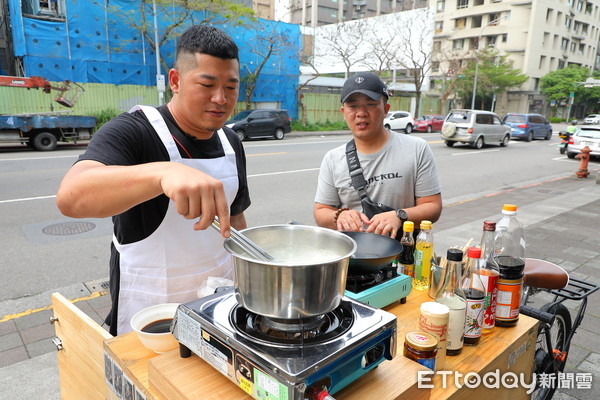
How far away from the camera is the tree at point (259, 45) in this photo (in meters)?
25.5

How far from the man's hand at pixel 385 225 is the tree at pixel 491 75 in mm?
45108

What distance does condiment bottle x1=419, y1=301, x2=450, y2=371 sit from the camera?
1357mm

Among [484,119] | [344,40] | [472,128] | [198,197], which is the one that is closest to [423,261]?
[198,197]

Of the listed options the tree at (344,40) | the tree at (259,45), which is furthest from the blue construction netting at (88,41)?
the tree at (344,40)

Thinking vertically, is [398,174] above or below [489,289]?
above

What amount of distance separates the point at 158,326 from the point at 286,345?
2.33 feet

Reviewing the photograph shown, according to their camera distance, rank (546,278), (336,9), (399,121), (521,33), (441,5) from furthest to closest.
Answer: (336,9), (441,5), (521,33), (399,121), (546,278)

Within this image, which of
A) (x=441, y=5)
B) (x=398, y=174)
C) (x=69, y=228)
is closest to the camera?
(x=398, y=174)

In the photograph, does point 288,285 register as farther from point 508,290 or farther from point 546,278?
point 546,278

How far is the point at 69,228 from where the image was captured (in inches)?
237

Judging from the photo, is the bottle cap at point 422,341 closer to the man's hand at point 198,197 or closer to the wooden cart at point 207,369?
the wooden cart at point 207,369

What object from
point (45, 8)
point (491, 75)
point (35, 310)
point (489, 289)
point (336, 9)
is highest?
point (336, 9)

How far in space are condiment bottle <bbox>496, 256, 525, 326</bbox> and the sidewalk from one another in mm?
1577

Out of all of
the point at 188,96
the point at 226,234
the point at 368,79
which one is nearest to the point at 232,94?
the point at 188,96
